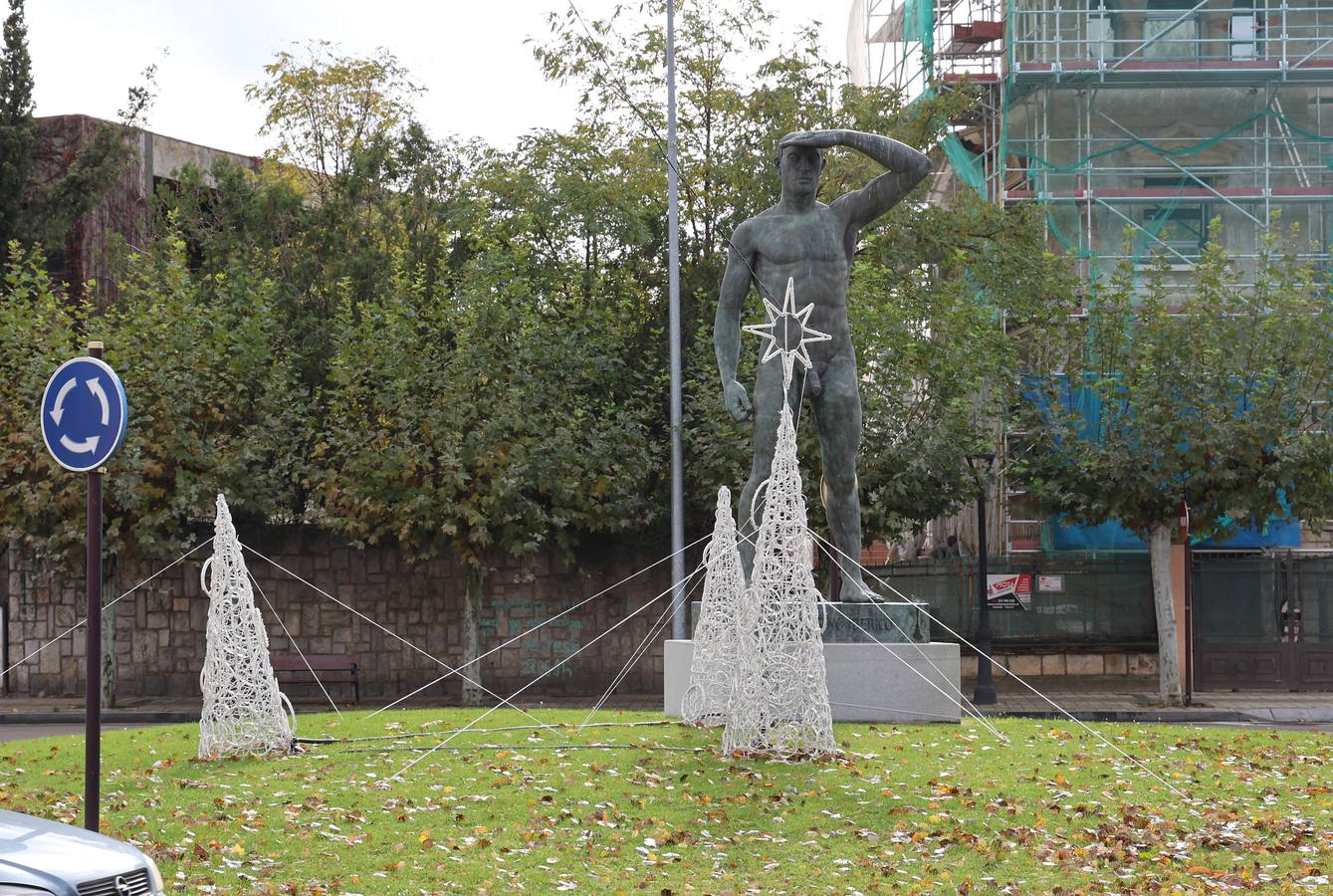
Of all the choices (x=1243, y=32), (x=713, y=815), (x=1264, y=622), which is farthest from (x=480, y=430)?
(x=1243, y=32)

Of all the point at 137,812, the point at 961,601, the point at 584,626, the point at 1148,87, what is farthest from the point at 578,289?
the point at 137,812

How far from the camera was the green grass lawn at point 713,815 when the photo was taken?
7395 mm

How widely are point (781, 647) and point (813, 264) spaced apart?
332 centimetres

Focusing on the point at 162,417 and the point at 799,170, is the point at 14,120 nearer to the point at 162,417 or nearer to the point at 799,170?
the point at 162,417

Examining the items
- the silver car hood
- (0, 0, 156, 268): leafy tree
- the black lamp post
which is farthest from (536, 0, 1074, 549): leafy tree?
the silver car hood

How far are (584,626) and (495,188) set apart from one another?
8238 mm

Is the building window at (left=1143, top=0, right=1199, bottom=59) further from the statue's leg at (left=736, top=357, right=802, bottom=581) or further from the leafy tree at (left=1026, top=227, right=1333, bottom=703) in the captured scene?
the statue's leg at (left=736, top=357, right=802, bottom=581)

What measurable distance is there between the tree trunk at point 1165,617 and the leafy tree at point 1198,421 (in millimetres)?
19

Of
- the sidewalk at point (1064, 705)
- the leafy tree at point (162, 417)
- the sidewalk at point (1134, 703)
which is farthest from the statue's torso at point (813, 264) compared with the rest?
the leafy tree at point (162, 417)

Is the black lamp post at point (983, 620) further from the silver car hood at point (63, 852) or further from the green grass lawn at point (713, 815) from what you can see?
the silver car hood at point (63, 852)

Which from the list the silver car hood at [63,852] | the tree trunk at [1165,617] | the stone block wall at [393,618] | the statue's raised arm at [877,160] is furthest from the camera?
the stone block wall at [393,618]

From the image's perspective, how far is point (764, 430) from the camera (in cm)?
1191

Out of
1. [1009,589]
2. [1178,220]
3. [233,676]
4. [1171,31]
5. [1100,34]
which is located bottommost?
[233,676]

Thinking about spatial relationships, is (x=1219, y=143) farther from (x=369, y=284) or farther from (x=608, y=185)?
(x=369, y=284)
